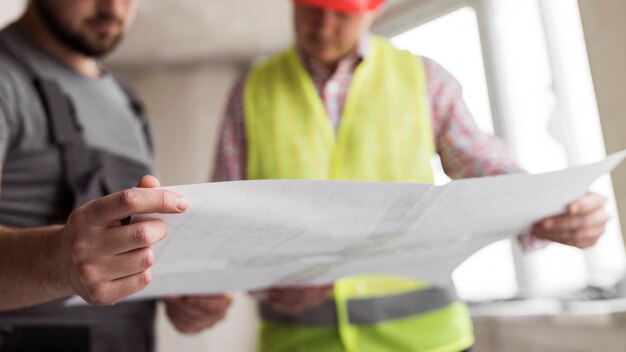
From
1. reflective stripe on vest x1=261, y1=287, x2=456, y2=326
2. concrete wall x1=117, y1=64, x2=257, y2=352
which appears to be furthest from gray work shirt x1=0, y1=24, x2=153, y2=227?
concrete wall x1=117, y1=64, x2=257, y2=352

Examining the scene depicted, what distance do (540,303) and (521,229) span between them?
80 centimetres

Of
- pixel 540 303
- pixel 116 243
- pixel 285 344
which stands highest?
pixel 116 243

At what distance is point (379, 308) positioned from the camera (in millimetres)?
510

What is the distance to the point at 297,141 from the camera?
52cm

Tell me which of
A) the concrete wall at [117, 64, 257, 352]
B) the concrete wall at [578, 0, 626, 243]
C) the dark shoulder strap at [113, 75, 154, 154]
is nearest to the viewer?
the concrete wall at [578, 0, 626, 243]

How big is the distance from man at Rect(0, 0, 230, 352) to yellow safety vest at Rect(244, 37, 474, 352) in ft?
0.37

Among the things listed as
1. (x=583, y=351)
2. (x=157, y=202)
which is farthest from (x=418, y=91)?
(x=583, y=351)

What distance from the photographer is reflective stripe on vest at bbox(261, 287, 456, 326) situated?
20.0 inches


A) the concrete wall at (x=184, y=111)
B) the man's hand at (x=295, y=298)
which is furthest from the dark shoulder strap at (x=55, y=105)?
the concrete wall at (x=184, y=111)

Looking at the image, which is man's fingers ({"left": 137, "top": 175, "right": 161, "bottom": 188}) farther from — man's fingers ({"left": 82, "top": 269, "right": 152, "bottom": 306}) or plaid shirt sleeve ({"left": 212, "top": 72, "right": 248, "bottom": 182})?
plaid shirt sleeve ({"left": 212, "top": 72, "right": 248, "bottom": 182})

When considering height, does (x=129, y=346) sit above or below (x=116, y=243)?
below

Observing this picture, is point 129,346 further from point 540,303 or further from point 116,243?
point 540,303

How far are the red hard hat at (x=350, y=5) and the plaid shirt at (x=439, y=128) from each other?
0.05 metres

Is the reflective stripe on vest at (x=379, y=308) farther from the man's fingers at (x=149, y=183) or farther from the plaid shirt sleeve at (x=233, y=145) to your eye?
the man's fingers at (x=149, y=183)
